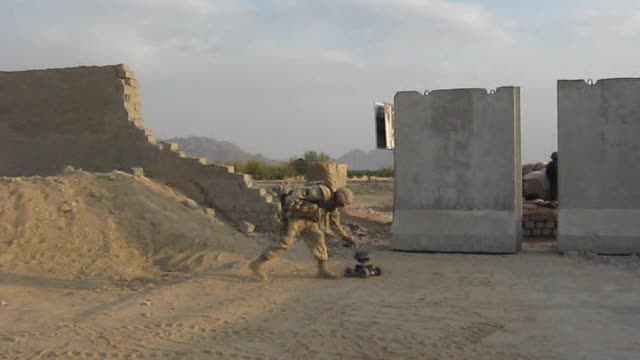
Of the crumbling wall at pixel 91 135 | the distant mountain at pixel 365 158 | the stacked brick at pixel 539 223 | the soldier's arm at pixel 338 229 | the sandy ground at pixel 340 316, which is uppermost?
the distant mountain at pixel 365 158

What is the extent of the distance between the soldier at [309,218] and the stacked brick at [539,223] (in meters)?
5.64

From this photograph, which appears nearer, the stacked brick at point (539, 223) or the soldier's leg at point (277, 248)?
the soldier's leg at point (277, 248)

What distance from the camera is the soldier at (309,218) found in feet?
25.7

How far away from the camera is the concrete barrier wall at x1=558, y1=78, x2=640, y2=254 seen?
9648 mm

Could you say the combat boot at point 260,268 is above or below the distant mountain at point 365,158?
below

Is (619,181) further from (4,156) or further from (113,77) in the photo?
(4,156)

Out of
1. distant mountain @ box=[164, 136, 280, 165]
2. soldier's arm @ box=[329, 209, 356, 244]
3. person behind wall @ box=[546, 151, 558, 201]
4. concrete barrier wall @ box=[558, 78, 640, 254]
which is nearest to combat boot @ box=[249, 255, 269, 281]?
soldier's arm @ box=[329, 209, 356, 244]

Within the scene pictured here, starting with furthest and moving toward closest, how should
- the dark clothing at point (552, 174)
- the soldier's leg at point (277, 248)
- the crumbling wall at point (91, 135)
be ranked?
1. the dark clothing at point (552, 174)
2. the crumbling wall at point (91, 135)
3. the soldier's leg at point (277, 248)

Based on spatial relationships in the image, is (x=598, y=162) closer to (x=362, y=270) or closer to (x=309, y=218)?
(x=362, y=270)

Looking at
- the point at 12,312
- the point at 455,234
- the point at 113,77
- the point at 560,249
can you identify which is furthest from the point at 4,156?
the point at 560,249

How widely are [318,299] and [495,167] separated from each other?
184 inches

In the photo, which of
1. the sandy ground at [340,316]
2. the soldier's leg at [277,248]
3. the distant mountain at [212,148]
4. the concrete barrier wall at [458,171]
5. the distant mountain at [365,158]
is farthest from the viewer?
the distant mountain at [365,158]

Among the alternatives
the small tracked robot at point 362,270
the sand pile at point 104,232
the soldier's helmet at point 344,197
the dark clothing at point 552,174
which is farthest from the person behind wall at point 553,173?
the soldier's helmet at point 344,197

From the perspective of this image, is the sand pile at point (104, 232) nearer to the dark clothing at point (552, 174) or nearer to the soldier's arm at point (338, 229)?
the soldier's arm at point (338, 229)
